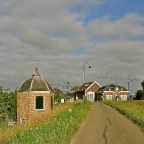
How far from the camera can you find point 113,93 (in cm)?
9481

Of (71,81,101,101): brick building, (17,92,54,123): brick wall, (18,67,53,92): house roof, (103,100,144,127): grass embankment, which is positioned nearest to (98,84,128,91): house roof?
(71,81,101,101): brick building

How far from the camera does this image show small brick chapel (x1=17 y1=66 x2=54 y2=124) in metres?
38.3

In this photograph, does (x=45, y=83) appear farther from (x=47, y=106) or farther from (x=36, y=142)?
(x=36, y=142)

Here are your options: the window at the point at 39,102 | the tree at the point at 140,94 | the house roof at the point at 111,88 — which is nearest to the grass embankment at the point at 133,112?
the window at the point at 39,102

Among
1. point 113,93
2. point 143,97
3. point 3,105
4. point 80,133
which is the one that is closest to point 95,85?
point 113,93

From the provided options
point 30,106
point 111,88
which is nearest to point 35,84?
point 30,106

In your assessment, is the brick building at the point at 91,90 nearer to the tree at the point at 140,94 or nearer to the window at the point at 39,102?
the tree at the point at 140,94

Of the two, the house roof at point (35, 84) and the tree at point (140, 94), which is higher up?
the house roof at point (35, 84)

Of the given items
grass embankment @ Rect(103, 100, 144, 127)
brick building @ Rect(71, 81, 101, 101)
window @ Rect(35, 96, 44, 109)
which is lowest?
grass embankment @ Rect(103, 100, 144, 127)

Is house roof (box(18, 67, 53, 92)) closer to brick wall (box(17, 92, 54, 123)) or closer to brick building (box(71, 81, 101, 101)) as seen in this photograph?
brick wall (box(17, 92, 54, 123))

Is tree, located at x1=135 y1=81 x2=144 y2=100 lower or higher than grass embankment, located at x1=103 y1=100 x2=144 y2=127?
higher

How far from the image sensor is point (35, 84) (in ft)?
129

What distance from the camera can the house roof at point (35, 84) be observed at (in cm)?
3897

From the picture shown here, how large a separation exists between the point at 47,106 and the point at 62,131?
22158mm
